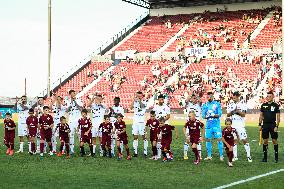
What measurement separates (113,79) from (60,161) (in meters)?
36.4

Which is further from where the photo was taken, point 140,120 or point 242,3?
point 242,3

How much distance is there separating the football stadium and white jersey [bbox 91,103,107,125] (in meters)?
0.04

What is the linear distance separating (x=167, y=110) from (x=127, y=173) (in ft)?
15.1

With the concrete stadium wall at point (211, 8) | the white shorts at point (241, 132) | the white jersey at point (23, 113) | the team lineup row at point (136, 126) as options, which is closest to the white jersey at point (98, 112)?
the team lineup row at point (136, 126)

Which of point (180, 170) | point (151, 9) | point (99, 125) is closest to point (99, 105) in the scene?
point (99, 125)

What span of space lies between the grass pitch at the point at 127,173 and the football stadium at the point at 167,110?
3 centimetres

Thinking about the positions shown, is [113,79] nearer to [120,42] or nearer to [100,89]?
[100,89]

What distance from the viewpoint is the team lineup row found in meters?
17.5

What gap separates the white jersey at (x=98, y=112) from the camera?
66.9ft

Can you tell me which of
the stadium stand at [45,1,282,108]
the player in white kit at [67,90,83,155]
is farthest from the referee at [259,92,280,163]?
the stadium stand at [45,1,282,108]

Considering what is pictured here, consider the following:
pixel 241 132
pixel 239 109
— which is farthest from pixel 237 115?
pixel 241 132

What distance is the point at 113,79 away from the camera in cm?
5391

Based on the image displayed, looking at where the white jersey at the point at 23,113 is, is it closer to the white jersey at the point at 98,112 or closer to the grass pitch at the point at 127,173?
the white jersey at the point at 98,112

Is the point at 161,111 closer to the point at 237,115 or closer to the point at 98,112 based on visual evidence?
the point at 237,115
